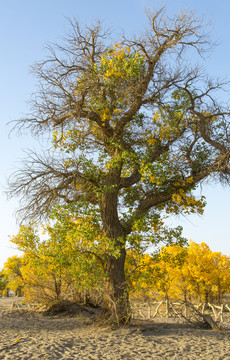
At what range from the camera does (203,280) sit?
16.8 m

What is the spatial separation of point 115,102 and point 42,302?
807cm

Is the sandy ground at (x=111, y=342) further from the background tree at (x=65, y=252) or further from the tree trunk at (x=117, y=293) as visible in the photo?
the background tree at (x=65, y=252)

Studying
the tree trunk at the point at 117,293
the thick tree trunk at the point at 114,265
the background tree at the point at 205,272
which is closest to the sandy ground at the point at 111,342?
the tree trunk at the point at 117,293

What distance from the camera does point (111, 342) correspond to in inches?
292

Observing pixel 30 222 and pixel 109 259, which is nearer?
pixel 109 259

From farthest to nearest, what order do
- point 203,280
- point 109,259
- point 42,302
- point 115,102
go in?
point 203,280
point 42,302
point 115,102
point 109,259

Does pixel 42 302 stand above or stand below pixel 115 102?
below

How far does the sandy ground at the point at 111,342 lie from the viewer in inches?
257

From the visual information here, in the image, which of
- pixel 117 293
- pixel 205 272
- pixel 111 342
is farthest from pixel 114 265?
pixel 205 272

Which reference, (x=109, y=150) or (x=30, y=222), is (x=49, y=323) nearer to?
(x=30, y=222)

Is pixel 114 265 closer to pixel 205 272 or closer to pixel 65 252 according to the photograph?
pixel 65 252

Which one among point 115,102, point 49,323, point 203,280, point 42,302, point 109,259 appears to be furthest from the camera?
point 203,280

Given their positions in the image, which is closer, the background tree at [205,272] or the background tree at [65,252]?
the background tree at [65,252]

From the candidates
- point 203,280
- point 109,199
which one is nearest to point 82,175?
point 109,199
